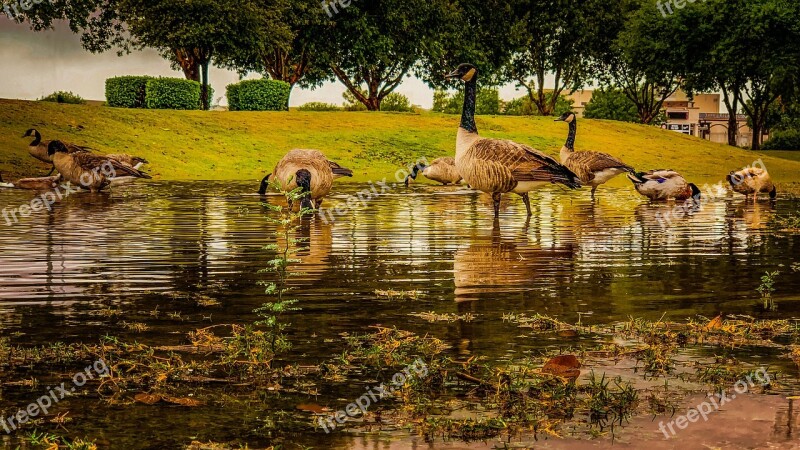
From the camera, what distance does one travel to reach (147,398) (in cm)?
610

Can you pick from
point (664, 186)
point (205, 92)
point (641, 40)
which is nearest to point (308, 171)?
point (664, 186)

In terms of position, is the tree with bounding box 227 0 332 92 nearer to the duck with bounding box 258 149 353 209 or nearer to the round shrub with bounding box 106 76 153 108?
the round shrub with bounding box 106 76 153 108

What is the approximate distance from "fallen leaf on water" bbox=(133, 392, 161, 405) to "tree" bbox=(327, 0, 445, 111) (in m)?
60.0

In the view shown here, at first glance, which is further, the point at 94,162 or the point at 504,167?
the point at 94,162

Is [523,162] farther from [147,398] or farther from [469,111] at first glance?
[147,398]

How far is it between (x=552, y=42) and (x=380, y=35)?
1976 cm

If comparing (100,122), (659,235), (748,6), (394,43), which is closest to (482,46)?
(394,43)

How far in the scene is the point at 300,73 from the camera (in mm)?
72312

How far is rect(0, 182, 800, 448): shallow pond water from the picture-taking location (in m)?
7.45

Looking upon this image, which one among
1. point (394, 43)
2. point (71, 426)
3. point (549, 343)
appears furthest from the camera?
point (394, 43)

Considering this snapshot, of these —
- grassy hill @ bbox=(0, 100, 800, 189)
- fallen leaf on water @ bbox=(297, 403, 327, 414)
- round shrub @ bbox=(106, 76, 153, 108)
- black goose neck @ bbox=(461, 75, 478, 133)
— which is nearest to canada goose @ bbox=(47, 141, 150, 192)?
grassy hill @ bbox=(0, 100, 800, 189)

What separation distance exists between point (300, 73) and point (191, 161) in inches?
1255

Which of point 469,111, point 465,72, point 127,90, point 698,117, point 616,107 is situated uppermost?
point 698,117

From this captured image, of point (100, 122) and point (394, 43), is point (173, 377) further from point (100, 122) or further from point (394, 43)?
point (394, 43)
